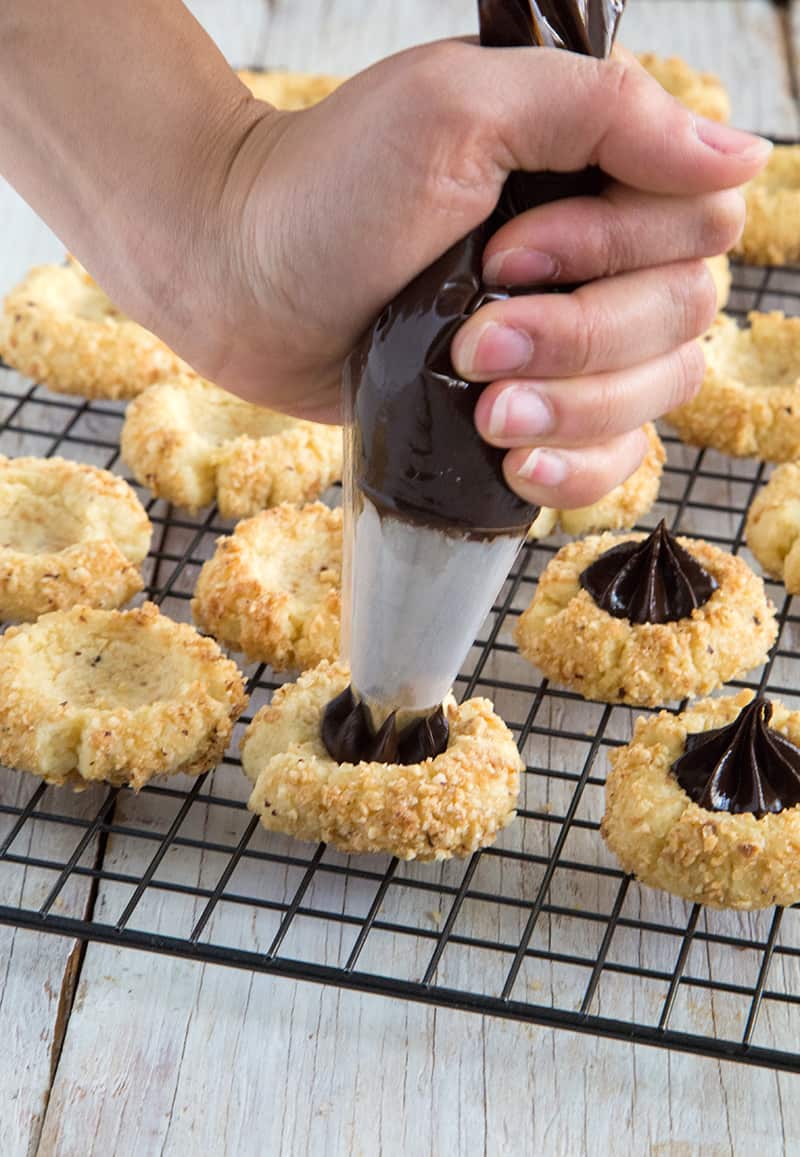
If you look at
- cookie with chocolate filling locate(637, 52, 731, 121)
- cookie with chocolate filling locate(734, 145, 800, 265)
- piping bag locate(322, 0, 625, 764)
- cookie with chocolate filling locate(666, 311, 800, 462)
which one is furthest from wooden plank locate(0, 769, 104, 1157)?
cookie with chocolate filling locate(637, 52, 731, 121)

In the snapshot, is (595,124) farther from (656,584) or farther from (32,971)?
(32,971)

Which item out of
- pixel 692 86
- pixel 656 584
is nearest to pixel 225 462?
pixel 656 584

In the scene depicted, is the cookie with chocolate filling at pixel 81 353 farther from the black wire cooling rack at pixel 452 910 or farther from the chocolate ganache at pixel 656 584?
the chocolate ganache at pixel 656 584

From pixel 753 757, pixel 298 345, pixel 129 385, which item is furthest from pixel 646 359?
pixel 129 385

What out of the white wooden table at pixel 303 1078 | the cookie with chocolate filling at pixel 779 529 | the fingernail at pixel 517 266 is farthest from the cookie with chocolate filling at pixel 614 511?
the fingernail at pixel 517 266

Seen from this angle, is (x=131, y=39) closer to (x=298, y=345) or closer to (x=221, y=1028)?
(x=298, y=345)

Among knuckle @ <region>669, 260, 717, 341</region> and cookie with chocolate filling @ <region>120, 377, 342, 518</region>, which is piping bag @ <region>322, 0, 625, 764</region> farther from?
cookie with chocolate filling @ <region>120, 377, 342, 518</region>

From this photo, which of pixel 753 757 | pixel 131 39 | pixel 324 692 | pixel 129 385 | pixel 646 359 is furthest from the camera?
Answer: pixel 129 385
